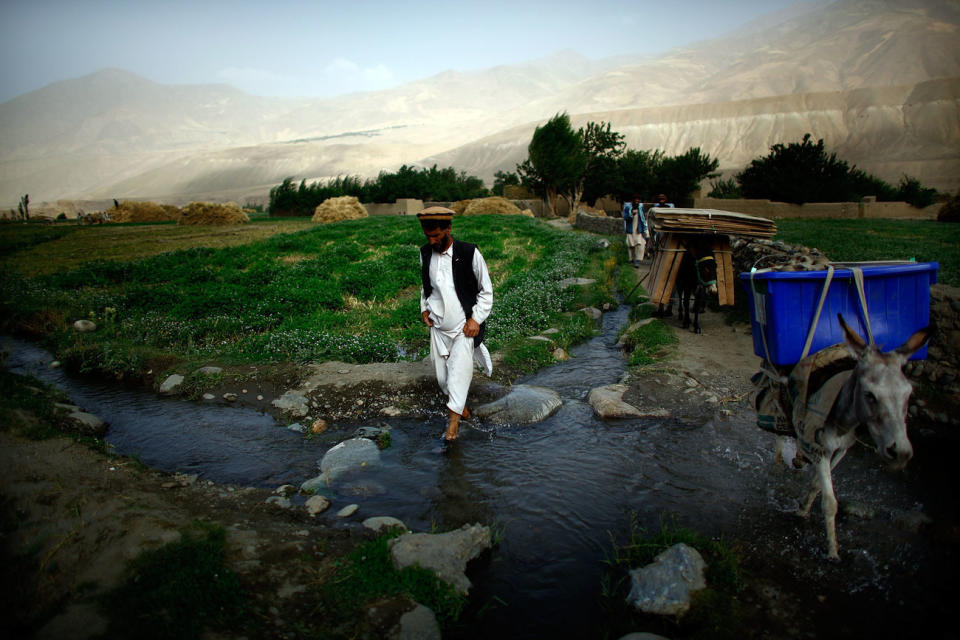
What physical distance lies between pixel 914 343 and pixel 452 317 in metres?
3.67

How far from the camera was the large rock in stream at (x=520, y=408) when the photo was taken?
5.74 metres

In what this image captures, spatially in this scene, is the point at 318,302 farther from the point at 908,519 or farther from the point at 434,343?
the point at 908,519

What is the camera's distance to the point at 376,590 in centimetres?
299

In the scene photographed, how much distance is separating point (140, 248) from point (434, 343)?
1707 centimetres

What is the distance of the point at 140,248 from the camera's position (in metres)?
17.8

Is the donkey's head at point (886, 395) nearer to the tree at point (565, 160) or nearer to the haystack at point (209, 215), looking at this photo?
the haystack at point (209, 215)

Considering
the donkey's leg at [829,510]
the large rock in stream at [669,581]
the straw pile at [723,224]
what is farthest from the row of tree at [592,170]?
the large rock in stream at [669,581]

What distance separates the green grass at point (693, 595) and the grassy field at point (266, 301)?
12.9ft

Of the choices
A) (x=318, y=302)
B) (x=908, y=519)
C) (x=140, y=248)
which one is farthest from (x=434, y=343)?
(x=140, y=248)

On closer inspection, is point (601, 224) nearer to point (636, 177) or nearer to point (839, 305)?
point (636, 177)

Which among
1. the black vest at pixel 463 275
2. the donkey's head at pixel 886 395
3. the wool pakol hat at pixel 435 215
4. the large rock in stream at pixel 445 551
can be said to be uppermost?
the wool pakol hat at pixel 435 215

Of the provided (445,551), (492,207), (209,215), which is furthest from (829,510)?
(209,215)

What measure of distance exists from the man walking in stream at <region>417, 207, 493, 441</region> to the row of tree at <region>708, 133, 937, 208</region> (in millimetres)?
35689

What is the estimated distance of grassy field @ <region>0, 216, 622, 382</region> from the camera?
7.58 m
